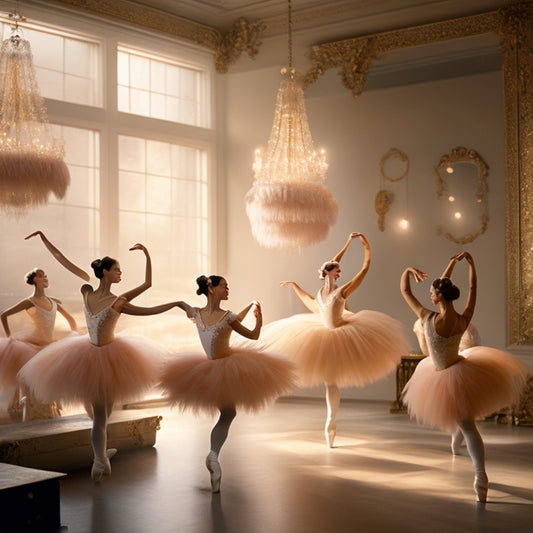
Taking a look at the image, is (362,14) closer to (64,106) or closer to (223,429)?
(64,106)

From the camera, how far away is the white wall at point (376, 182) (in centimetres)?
859

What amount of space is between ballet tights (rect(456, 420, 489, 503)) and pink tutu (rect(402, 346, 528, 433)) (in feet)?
0.22

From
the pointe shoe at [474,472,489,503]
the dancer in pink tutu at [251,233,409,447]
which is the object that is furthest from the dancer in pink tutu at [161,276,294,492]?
the pointe shoe at [474,472,489,503]

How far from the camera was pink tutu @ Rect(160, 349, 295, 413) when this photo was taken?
4.85 meters

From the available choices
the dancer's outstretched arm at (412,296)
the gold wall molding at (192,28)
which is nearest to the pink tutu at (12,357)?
the dancer's outstretched arm at (412,296)

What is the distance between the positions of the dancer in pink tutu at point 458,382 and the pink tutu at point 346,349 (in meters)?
1.17

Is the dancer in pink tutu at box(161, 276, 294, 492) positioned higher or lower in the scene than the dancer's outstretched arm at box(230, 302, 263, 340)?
lower

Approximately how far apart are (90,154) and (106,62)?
109cm

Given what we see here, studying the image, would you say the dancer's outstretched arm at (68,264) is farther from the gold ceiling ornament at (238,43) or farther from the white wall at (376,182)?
the gold ceiling ornament at (238,43)

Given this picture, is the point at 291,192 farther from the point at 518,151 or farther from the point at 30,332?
the point at 518,151

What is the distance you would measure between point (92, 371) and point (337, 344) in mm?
1939

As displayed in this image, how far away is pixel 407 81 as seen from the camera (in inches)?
361

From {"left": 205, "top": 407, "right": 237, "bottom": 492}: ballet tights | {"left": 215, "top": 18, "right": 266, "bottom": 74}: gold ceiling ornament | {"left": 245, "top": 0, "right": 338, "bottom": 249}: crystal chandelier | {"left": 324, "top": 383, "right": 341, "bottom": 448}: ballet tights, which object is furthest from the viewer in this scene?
{"left": 215, "top": 18, "right": 266, "bottom": 74}: gold ceiling ornament

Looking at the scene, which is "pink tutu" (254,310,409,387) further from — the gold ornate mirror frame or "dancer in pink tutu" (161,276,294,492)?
the gold ornate mirror frame
